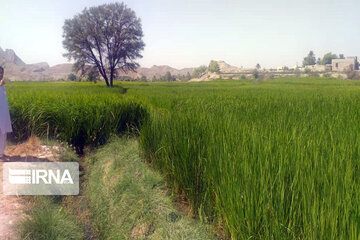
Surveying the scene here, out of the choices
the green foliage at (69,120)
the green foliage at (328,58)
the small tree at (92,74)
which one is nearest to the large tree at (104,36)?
the small tree at (92,74)

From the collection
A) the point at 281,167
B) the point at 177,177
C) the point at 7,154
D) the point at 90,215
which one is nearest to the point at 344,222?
the point at 281,167

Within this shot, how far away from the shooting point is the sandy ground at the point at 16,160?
9.53 ft

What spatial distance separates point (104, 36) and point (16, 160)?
33.1 m

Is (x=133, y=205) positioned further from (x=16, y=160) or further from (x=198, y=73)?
(x=198, y=73)

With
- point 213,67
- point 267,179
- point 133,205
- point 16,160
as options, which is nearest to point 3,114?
point 16,160

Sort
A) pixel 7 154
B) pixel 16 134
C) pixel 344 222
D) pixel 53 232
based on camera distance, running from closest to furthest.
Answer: pixel 344 222, pixel 53 232, pixel 7 154, pixel 16 134

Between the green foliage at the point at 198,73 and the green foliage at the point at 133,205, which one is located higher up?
the green foliage at the point at 198,73

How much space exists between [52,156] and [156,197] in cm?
279

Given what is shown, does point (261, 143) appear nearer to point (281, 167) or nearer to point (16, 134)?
point (281, 167)

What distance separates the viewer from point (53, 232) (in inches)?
114

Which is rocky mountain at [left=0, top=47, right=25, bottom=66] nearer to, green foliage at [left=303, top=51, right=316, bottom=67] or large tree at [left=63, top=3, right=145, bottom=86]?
large tree at [left=63, top=3, right=145, bottom=86]

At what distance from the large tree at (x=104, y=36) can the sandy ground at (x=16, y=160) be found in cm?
3160

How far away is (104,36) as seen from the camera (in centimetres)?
3556

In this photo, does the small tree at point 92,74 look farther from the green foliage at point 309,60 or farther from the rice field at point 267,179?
the green foliage at point 309,60
